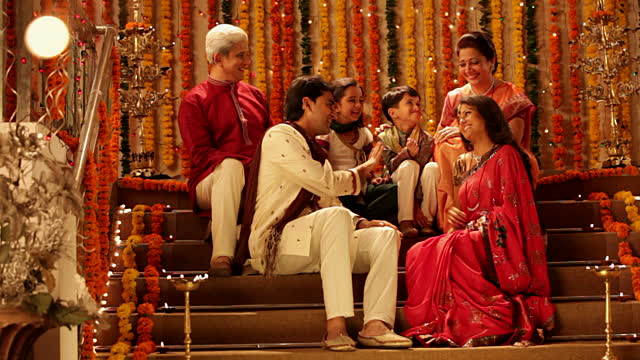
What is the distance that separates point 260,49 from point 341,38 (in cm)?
82

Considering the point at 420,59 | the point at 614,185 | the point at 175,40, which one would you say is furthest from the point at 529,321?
the point at 175,40

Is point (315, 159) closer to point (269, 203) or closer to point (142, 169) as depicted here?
point (269, 203)

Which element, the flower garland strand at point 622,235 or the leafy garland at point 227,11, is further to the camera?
the leafy garland at point 227,11

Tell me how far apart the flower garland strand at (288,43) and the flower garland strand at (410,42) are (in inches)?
44.8

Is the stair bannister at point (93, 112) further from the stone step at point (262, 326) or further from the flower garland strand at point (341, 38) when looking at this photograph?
the flower garland strand at point (341, 38)

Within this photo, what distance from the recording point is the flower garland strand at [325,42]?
10164 millimetres

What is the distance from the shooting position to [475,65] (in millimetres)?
7172

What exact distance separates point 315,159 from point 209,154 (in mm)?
977

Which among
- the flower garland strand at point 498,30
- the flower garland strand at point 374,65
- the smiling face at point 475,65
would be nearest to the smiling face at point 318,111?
the smiling face at point 475,65

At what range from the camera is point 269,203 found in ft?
19.9

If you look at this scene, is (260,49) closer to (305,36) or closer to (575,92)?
(305,36)

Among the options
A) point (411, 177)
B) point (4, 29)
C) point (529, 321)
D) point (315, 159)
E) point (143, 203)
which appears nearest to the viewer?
point (4, 29)

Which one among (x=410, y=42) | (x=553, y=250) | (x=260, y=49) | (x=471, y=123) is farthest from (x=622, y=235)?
(x=260, y=49)

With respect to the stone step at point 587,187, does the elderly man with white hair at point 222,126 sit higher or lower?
higher
